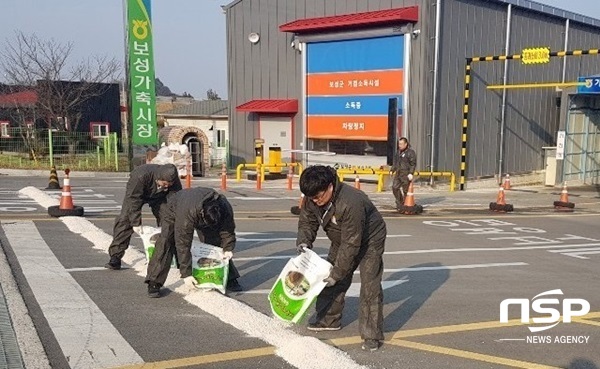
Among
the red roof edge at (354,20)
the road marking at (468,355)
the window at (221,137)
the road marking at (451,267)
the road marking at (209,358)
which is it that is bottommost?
the road marking at (451,267)

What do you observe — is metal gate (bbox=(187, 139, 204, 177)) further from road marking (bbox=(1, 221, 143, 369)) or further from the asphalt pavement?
road marking (bbox=(1, 221, 143, 369))

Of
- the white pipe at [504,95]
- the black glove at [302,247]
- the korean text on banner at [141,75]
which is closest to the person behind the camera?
the black glove at [302,247]

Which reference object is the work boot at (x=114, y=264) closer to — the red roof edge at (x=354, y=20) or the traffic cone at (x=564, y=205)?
the traffic cone at (x=564, y=205)

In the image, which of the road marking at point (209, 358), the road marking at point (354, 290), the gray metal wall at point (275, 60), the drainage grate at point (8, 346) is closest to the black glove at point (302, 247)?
the road marking at point (209, 358)

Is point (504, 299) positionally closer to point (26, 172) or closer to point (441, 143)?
point (441, 143)

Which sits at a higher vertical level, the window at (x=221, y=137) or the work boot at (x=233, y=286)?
the window at (x=221, y=137)

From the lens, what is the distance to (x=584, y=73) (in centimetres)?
2708

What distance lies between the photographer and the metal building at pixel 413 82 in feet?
66.9

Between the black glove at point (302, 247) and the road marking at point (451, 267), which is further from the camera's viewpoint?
the road marking at point (451, 267)

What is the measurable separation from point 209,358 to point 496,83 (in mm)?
20594

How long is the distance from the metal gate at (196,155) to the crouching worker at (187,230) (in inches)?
729

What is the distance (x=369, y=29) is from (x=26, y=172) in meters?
14.9

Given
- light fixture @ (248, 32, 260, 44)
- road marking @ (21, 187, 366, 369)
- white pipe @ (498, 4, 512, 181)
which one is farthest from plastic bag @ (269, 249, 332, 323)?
light fixture @ (248, 32, 260, 44)

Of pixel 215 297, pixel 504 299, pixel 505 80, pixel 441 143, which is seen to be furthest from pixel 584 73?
pixel 215 297
